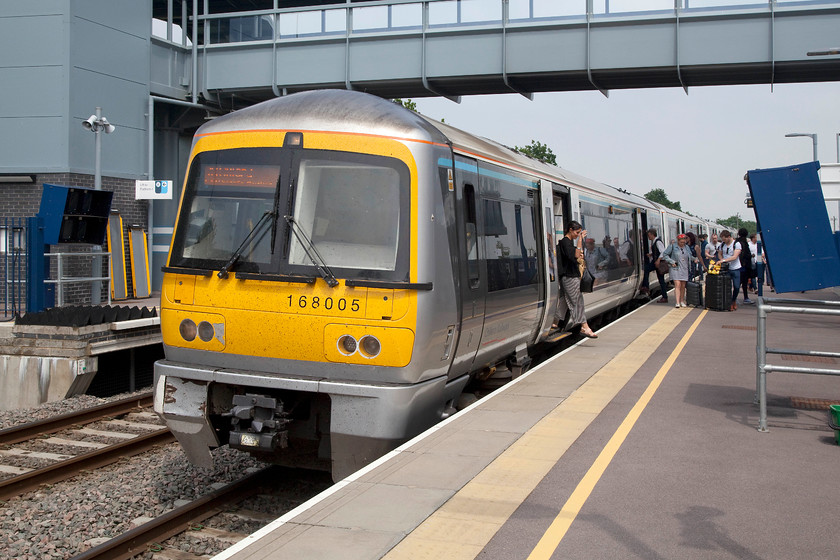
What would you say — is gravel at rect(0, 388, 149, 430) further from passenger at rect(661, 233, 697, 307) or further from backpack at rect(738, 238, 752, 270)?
backpack at rect(738, 238, 752, 270)

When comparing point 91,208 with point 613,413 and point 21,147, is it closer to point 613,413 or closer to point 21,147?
point 21,147

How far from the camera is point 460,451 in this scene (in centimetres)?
576

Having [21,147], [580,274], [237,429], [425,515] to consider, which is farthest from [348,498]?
[21,147]

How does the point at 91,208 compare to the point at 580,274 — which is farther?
the point at 91,208

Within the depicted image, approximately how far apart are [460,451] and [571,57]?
15448 mm

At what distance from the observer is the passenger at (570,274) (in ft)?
36.1

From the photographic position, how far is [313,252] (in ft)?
19.9

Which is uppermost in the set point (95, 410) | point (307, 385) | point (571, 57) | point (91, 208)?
point (571, 57)

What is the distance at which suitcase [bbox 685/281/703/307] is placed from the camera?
739 inches

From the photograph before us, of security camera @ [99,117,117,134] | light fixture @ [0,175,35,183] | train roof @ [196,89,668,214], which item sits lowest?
train roof @ [196,89,668,214]

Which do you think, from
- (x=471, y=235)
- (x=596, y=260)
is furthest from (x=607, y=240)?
(x=471, y=235)

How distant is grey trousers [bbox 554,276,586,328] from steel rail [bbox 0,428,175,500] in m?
5.44

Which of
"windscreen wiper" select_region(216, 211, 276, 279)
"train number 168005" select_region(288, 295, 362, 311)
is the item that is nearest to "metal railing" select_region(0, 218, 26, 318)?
"windscreen wiper" select_region(216, 211, 276, 279)

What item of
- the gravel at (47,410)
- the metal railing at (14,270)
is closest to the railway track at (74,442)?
the gravel at (47,410)
